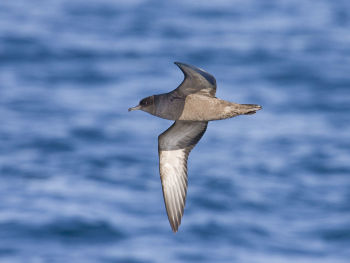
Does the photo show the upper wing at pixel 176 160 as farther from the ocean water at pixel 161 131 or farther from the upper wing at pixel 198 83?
the ocean water at pixel 161 131

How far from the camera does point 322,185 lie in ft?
99.1

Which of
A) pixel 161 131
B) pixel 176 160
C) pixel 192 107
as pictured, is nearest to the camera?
pixel 192 107

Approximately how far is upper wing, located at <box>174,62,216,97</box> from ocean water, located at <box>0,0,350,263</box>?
49.3 feet

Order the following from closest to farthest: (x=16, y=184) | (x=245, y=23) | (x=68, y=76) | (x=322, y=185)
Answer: (x=16, y=184)
(x=322, y=185)
(x=68, y=76)
(x=245, y=23)

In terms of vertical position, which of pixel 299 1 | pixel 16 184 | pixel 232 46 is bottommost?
pixel 16 184

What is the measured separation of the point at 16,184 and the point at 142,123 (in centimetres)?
610

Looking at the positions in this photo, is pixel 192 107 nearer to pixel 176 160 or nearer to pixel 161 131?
pixel 176 160

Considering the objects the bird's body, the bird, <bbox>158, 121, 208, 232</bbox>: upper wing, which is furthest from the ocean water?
the bird's body

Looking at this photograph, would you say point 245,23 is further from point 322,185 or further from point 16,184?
point 16,184

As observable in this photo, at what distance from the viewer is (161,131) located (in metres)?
29.2

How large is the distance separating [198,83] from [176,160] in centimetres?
178

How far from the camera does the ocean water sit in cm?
2589

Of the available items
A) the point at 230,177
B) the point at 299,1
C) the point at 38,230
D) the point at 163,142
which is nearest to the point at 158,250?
the point at 38,230

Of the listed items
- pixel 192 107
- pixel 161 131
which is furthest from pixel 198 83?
pixel 161 131
